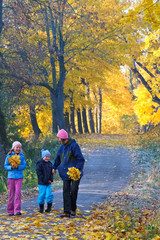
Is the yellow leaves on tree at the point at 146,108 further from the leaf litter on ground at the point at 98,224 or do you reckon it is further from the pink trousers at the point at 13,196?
the pink trousers at the point at 13,196

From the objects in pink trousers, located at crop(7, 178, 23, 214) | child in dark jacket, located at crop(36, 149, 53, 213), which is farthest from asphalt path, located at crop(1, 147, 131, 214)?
child in dark jacket, located at crop(36, 149, 53, 213)

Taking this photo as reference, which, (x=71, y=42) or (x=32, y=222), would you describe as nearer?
(x=32, y=222)

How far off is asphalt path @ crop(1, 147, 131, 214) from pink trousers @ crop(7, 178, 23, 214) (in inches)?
15.5

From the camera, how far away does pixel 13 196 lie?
845 centimetres

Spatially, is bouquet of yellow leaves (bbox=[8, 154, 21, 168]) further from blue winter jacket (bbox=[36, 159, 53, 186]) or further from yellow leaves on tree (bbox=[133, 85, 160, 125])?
yellow leaves on tree (bbox=[133, 85, 160, 125])

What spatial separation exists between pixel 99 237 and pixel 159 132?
23217 mm

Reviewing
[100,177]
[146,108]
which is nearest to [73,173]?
[100,177]

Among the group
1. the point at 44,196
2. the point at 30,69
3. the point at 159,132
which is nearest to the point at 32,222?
the point at 44,196

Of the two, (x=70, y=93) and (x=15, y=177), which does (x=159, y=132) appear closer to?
(x=70, y=93)

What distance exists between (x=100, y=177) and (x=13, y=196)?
6.73 meters

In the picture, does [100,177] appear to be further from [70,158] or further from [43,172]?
[70,158]

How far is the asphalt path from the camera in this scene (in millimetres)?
10016

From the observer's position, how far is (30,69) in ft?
63.1

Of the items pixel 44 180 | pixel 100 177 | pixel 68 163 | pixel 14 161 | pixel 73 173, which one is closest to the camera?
pixel 73 173
